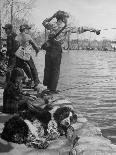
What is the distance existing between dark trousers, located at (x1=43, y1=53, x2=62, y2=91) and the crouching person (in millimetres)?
2337

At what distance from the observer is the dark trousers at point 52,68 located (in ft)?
31.6

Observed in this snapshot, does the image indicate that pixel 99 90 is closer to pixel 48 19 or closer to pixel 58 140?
pixel 48 19

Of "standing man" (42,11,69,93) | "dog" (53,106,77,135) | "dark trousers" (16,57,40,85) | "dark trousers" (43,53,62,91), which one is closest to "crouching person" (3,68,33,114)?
"dog" (53,106,77,135)

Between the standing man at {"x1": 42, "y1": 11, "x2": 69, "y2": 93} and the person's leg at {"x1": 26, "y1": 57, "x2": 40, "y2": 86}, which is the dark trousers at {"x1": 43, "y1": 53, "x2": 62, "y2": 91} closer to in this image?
the standing man at {"x1": 42, "y1": 11, "x2": 69, "y2": 93}

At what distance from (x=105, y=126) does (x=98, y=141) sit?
7.38 feet

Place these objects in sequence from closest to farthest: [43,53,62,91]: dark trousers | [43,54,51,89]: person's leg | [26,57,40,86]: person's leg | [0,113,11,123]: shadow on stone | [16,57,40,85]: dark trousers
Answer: [0,113,11,123]: shadow on stone < [43,53,62,91]: dark trousers < [43,54,51,89]: person's leg < [16,57,40,85]: dark trousers < [26,57,40,86]: person's leg

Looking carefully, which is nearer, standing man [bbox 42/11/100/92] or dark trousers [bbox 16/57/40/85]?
standing man [bbox 42/11/100/92]

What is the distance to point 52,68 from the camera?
9.79 meters

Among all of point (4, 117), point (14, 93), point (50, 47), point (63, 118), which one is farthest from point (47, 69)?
point (63, 118)

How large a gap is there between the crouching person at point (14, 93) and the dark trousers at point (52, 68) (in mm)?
2337

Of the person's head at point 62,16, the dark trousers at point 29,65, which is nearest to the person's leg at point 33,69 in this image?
the dark trousers at point 29,65

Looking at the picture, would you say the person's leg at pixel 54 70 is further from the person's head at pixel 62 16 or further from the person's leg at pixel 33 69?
the person's head at pixel 62 16

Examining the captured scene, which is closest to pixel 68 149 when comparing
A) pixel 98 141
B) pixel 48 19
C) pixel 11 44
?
pixel 98 141

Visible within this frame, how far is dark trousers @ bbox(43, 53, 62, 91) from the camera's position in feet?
31.6
